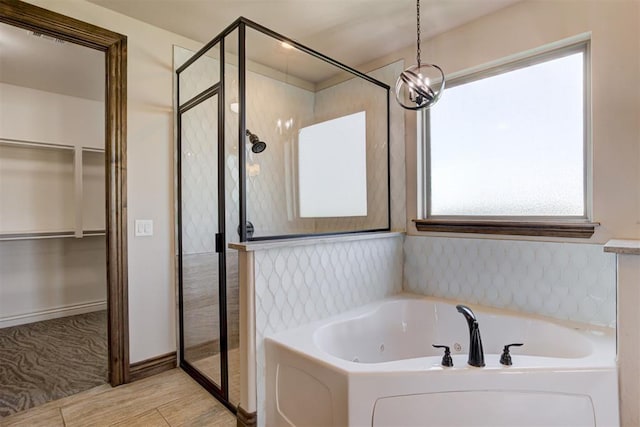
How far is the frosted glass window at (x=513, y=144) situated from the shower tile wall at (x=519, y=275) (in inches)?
9.6

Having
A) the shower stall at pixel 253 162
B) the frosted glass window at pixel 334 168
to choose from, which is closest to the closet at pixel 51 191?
the shower stall at pixel 253 162

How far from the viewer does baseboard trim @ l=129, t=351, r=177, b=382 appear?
7.42 feet

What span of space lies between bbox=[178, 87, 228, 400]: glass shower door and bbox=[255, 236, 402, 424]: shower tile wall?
45 centimetres

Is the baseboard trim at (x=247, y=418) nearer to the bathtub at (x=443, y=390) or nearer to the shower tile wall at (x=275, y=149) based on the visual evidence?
the bathtub at (x=443, y=390)

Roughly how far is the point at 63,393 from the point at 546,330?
303 cm

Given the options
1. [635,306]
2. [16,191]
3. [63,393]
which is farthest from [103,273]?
[635,306]

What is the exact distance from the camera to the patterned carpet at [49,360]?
2123 millimetres

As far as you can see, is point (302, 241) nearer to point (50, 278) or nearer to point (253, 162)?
point (253, 162)

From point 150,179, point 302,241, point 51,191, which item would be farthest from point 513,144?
point 51,191

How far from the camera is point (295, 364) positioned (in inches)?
61.1

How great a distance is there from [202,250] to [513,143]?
2285 millimetres

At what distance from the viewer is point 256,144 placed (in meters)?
2.45

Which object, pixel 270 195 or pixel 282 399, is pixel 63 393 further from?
pixel 270 195

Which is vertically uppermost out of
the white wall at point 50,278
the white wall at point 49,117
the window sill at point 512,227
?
the white wall at point 49,117
